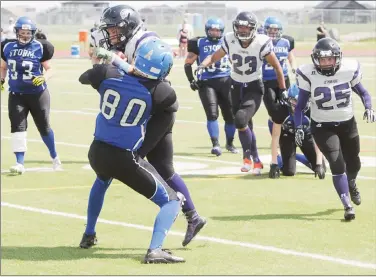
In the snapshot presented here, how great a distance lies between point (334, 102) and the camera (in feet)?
31.1

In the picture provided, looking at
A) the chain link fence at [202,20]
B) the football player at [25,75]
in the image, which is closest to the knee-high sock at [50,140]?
the football player at [25,75]

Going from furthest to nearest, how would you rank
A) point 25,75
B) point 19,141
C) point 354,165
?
point 19,141, point 25,75, point 354,165

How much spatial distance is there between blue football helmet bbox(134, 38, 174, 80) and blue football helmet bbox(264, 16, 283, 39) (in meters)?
6.28

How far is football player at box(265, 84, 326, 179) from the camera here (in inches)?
466

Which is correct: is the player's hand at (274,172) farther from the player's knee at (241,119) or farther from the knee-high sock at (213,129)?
the knee-high sock at (213,129)

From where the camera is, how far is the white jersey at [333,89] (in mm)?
9445

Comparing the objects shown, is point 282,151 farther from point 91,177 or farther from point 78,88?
point 78,88

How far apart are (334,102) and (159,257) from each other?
9.13 ft

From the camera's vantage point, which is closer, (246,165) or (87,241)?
(87,241)

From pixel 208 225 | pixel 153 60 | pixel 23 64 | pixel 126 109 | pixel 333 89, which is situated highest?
pixel 153 60

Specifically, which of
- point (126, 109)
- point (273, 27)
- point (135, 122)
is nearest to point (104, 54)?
point (126, 109)

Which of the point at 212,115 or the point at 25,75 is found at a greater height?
the point at 25,75

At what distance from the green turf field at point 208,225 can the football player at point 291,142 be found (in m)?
0.18

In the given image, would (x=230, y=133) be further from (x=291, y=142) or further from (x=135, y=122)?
(x=135, y=122)
